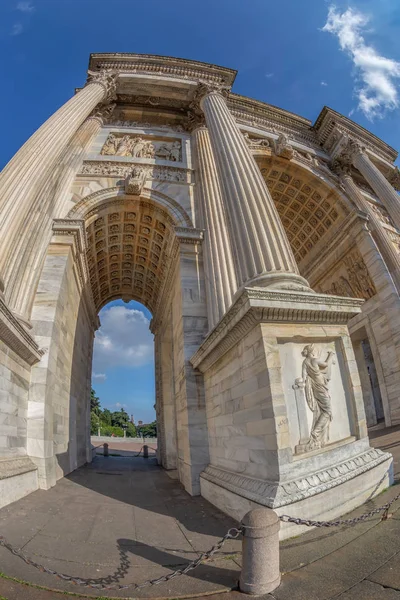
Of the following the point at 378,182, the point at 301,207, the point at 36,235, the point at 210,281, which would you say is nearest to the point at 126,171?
the point at 36,235

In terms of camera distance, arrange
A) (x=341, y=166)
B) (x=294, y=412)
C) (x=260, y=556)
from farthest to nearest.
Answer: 1. (x=341, y=166)
2. (x=294, y=412)
3. (x=260, y=556)

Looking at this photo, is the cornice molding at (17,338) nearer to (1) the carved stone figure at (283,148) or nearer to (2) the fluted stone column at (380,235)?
(2) the fluted stone column at (380,235)

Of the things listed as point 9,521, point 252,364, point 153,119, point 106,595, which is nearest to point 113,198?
point 153,119

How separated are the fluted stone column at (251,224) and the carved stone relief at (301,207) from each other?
7.83 m

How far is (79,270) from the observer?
11648 millimetres

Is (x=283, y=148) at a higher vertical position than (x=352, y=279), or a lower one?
higher

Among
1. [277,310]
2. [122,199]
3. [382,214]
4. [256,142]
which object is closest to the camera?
[277,310]

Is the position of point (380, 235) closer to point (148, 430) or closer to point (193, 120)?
→ point (193, 120)

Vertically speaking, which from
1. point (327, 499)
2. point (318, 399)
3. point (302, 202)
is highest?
point (302, 202)

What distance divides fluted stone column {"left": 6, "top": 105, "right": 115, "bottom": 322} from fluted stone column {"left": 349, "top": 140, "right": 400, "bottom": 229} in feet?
51.7

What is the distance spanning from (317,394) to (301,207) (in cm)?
1604

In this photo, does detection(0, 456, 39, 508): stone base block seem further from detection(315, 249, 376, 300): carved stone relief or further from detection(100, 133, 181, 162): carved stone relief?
detection(315, 249, 376, 300): carved stone relief

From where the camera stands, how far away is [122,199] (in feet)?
39.3

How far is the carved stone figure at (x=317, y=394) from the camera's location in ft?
Result: 14.9
